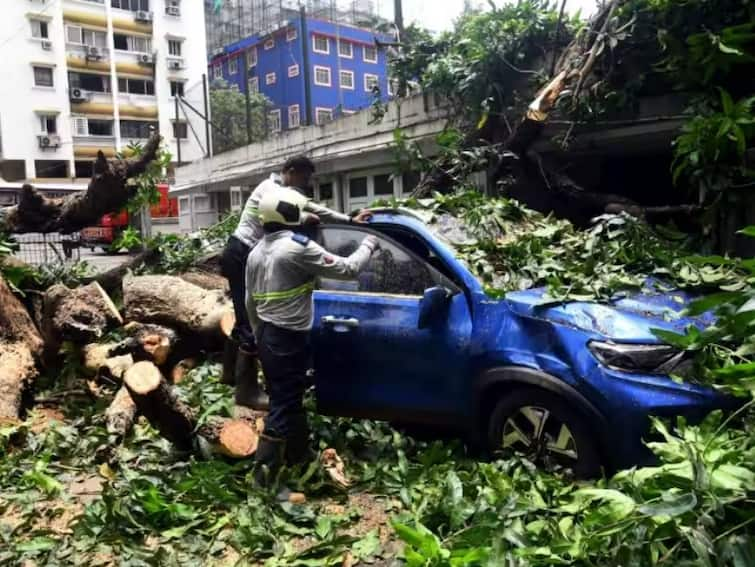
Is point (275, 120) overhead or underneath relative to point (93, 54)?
underneath

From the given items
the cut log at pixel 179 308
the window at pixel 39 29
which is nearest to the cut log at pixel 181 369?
the cut log at pixel 179 308

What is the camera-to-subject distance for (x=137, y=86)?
40.2 meters

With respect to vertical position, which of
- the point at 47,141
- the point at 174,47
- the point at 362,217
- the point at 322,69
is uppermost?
the point at 174,47

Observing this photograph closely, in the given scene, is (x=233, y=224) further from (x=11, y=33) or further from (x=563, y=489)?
(x=11, y=33)

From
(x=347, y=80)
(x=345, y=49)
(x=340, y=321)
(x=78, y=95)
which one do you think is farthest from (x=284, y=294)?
(x=345, y=49)

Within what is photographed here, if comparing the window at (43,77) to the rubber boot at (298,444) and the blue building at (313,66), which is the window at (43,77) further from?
the rubber boot at (298,444)

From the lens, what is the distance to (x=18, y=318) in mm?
6715

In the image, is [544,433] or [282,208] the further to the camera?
[282,208]

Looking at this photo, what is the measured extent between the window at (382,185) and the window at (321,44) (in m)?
34.4

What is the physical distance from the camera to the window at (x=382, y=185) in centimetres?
1393

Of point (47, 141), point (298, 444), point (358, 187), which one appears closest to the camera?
point (298, 444)

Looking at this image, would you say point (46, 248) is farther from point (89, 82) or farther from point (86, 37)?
point (86, 37)

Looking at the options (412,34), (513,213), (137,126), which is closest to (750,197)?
(513,213)

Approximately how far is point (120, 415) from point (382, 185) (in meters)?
9.79
